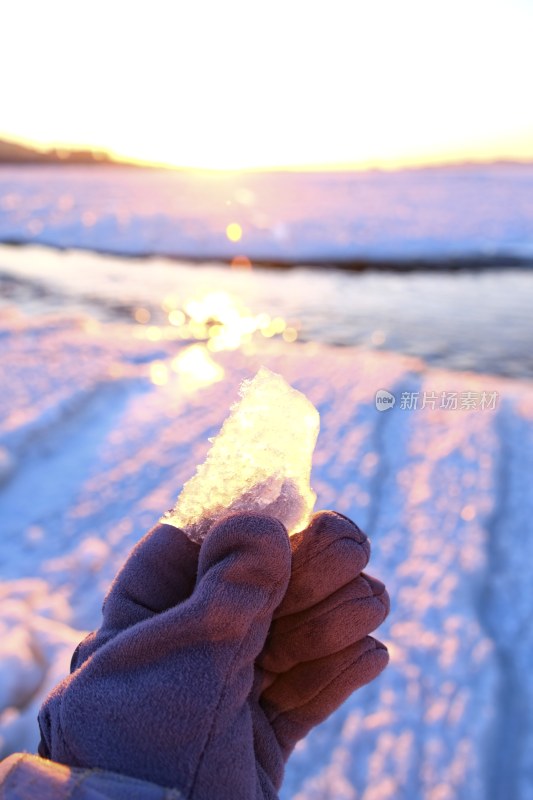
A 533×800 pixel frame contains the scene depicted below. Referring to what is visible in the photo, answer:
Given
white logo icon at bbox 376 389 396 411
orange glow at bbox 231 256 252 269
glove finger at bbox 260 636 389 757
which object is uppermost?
glove finger at bbox 260 636 389 757

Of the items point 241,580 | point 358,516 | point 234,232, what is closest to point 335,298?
point 358,516

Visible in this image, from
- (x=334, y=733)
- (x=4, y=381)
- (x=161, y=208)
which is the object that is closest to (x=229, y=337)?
(x=4, y=381)

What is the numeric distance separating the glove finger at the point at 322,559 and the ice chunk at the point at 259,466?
0.04m

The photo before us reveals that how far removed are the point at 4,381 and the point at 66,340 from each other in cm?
108

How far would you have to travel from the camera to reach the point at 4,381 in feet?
12.7

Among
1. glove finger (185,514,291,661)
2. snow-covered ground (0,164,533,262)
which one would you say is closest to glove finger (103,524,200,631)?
glove finger (185,514,291,661)

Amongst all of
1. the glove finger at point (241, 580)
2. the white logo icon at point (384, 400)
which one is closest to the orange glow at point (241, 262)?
the white logo icon at point (384, 400)

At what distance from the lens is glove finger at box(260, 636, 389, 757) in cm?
114

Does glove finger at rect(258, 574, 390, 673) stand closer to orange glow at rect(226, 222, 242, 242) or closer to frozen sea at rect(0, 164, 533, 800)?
frozen sea at rect(0, 164, 533, 800)

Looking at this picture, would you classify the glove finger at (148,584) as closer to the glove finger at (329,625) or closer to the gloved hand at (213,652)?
the gloved hand at (213,652)

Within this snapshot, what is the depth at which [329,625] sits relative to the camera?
1072mm

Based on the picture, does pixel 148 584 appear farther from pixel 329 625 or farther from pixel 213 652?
pixel 329 625

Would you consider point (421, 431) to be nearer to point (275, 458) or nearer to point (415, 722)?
point (415, 722)

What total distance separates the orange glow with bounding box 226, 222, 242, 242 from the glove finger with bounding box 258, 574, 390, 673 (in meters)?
12.0
